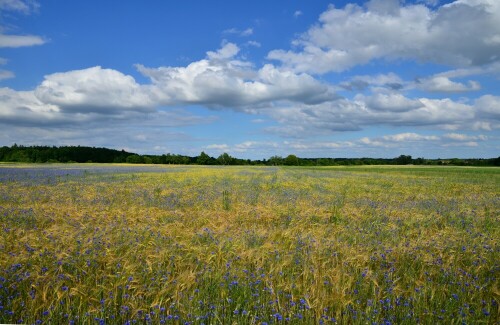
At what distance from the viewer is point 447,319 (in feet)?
11.9

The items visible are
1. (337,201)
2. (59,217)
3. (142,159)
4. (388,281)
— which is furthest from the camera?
(142,159)

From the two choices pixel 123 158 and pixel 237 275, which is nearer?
pixel 237 275

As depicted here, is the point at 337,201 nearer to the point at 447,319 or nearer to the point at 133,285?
the point at 447,319

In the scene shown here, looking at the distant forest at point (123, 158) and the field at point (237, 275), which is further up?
the distant forest at point (123, 158)

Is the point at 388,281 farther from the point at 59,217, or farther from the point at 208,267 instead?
the point at 59,217

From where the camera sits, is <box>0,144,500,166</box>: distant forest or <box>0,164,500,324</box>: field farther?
<box>0,144,500,166</box>: distant forest

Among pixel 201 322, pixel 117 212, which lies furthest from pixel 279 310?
pixel 117 212

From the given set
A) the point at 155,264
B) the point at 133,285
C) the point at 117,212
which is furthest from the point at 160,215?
the point at 133,285

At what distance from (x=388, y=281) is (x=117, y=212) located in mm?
7181

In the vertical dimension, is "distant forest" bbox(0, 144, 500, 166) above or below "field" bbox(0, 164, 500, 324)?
above

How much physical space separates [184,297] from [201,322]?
0.57m

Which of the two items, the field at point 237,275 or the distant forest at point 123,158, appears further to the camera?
the distant forest at point 123,158

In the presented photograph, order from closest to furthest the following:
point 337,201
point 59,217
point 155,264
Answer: point 155,264 → point 59,217 → point 337,201

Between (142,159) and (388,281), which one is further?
(142,159)
